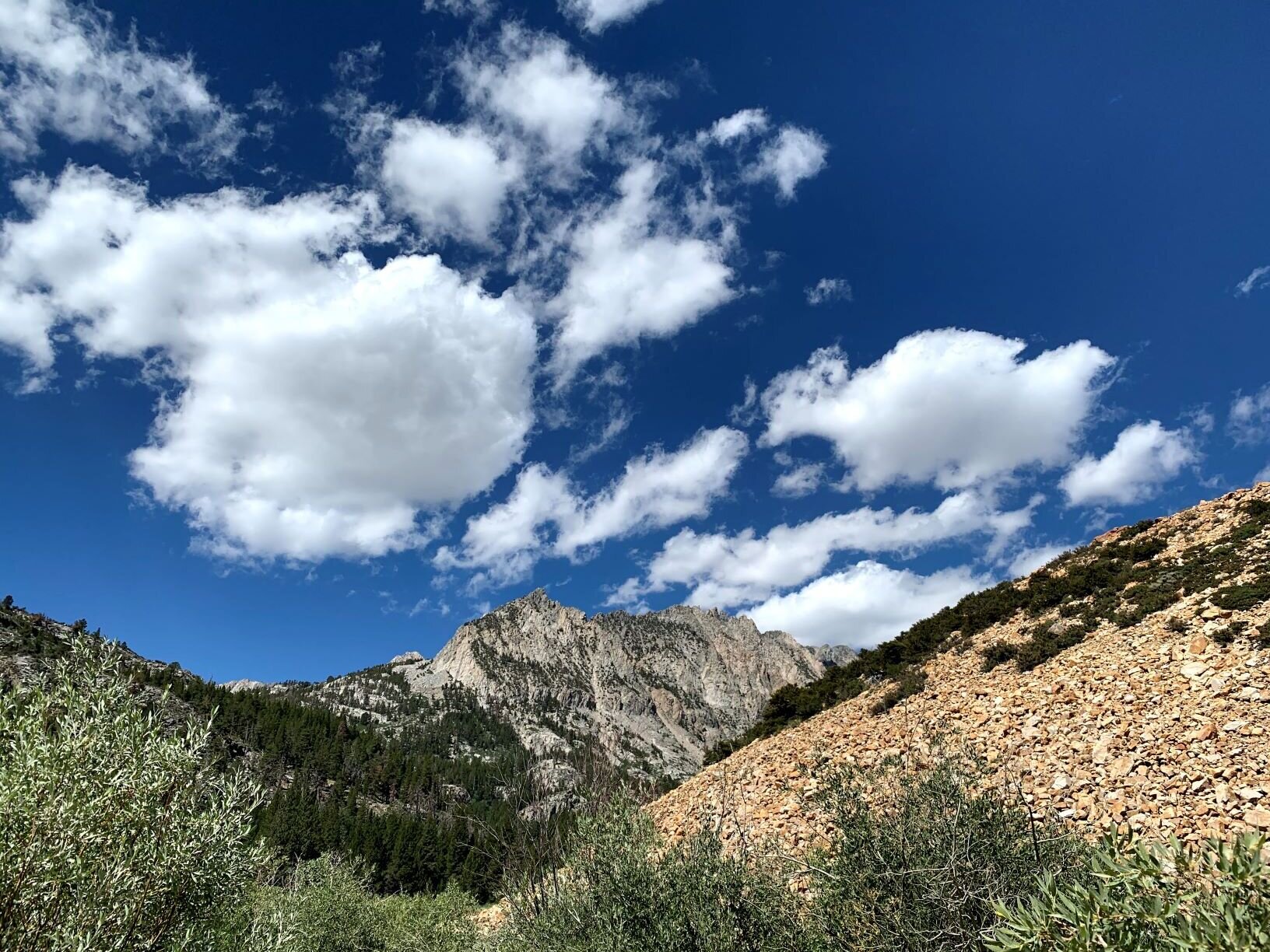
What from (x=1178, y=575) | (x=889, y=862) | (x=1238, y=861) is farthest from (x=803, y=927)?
(x=1178, y=575)

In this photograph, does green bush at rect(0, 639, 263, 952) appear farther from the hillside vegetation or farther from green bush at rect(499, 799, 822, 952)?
green bush at rect(499, 799, 822, 952)

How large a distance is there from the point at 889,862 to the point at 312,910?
2779 cm

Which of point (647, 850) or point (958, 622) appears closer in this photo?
point (647, 850)

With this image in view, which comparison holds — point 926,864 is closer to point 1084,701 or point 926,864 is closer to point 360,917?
point 1084,701

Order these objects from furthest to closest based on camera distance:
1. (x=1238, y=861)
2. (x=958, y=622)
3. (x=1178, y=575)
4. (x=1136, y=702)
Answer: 1. (x=958, y=622)
2. (x=1178, y=575)
3. (x=1136, y=702)
4. (x=1238, y=861)

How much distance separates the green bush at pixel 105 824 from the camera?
24.0 feet

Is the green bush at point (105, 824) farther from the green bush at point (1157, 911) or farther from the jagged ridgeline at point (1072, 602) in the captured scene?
the jagged ridgeline at point (1072, 602)

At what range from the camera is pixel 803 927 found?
1132 cm

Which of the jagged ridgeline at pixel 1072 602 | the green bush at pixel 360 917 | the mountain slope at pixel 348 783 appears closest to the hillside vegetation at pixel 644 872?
the jagged ridgeline at pixel 1072 602

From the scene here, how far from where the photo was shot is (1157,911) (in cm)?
482

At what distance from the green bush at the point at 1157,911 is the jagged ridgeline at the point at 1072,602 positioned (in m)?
18.1

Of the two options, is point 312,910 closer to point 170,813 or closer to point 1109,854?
point 170,813

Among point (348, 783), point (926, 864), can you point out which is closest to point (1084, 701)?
point (926, 864)

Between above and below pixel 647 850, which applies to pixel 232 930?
above
